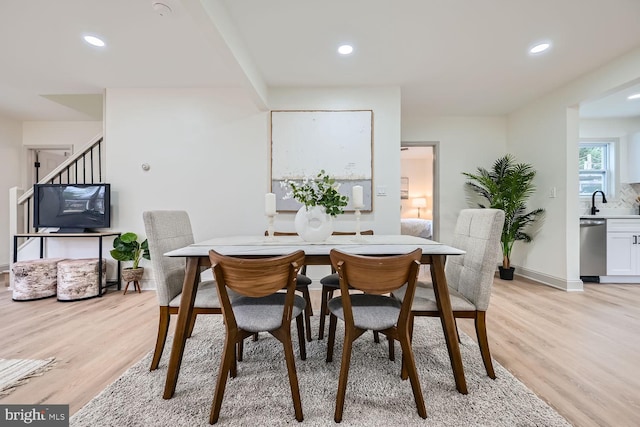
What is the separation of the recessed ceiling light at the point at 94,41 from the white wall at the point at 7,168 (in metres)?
3.64

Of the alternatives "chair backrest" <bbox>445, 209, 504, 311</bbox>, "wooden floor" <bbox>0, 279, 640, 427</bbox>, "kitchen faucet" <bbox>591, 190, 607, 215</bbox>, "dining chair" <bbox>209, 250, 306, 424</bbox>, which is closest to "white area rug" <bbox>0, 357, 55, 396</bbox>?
"wooden floor" <bbox>0, 279, 640, 427</bbox>

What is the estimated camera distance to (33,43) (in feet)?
8.14

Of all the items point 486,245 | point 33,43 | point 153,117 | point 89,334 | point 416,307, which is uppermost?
point 33,43

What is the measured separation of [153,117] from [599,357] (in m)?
4.72

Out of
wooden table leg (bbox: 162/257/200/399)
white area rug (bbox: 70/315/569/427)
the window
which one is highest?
the window

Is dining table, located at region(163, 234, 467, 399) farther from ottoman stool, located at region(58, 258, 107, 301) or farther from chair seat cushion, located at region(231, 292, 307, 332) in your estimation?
ottoman stool, located at region(58, 258, 107, 301)

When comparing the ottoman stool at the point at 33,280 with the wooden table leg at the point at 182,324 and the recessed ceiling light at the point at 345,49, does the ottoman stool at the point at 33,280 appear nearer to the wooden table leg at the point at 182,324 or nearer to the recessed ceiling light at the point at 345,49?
the wooden table leg at the point at 182,324

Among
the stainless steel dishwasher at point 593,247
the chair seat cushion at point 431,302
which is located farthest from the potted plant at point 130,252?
the stainless steel dishwasher at point 593,247

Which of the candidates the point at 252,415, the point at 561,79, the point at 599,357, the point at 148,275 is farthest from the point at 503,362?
the point at 148,275

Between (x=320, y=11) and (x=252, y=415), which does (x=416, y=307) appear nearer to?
(x=252, y=415)

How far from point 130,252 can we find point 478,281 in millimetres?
3566

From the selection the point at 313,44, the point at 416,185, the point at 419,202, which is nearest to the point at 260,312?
the point at 313,44

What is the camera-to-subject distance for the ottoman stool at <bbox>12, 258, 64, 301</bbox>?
2.97 m

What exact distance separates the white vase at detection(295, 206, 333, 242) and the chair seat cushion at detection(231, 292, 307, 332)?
0.42m
